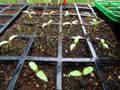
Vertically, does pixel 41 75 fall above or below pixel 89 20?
above

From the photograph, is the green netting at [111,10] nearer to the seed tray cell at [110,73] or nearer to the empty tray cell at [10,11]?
the seed tray cell at [110,73]

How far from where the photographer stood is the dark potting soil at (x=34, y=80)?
1.54 metres

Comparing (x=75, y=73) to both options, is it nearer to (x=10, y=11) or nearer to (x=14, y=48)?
(x=14, y=48)

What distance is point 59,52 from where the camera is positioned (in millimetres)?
1989

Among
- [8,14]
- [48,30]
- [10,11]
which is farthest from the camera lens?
[10,11]

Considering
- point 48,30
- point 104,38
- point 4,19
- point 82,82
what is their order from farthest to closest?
1. point 4,19
2. point 48,30
3. point 104,38
4. point 82,82

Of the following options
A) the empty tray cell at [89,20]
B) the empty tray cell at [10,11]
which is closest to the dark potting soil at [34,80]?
the empty tray cell at [89,20]

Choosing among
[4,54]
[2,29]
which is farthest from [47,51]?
[2,29]

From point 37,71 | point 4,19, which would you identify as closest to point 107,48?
point 37,71

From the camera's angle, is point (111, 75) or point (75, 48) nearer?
point (111, 75)

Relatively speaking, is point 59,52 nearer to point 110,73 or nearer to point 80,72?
point 80,72

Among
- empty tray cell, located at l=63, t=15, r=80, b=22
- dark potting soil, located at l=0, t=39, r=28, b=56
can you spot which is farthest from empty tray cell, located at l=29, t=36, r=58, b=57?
empty tray cell, located at l=63, t=15, r=80, b=22

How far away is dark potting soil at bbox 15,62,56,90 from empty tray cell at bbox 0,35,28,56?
0.26 m

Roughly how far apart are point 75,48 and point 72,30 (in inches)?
20.8
